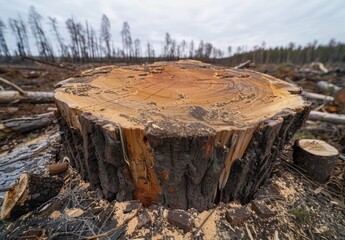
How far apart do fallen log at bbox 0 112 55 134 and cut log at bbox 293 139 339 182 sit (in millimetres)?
3592

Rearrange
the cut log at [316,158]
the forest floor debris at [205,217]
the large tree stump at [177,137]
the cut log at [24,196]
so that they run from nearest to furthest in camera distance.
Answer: the large tree stump at [177,137] → the forest floor debris at [205,217] → the cut log at [24,196] → the cut log at [316,158]

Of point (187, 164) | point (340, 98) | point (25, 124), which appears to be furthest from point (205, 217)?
point (340, 98)

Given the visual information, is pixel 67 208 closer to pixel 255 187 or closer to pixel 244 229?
pixel 244 229

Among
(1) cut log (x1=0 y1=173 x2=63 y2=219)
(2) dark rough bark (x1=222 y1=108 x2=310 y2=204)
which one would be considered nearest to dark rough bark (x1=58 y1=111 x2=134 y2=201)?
(1) cut log (x1=0 y1=173 x2=63 y2=219)

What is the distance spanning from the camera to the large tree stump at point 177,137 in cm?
100

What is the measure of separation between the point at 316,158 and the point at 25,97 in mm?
4593

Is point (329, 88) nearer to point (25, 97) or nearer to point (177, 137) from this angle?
point (177, 137)

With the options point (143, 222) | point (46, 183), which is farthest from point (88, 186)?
point (143, 222)

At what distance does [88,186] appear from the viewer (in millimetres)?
1463

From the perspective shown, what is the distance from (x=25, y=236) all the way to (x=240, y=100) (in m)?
1.74

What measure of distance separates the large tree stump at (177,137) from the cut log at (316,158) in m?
0.42

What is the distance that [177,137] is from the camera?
0.92 metres

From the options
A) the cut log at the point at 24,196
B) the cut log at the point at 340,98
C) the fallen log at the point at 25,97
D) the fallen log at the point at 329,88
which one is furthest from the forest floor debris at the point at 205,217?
the fallen log at the point at 329,88

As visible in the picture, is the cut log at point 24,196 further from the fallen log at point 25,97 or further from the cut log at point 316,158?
the fallen log at point 25,97
